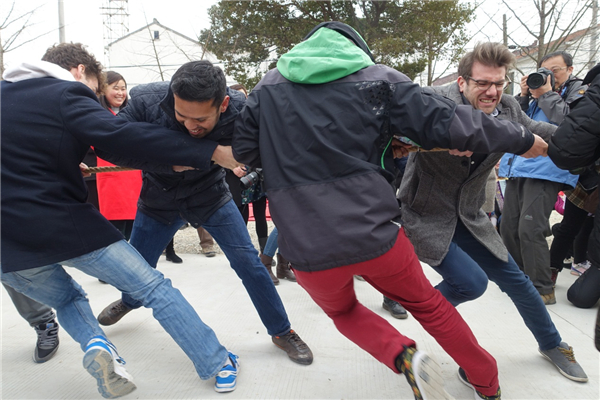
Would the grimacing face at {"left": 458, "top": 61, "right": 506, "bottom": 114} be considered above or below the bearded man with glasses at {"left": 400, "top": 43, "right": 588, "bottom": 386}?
above

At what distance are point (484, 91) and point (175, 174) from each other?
1.66 meters

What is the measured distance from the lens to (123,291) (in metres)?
2.18

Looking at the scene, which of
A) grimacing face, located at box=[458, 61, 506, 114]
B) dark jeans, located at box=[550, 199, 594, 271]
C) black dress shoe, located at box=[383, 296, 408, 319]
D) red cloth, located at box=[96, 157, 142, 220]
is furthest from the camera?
red cloth, located at box=[96, 157, 142, 220]

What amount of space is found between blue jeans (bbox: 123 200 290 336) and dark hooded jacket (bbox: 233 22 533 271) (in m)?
0.88

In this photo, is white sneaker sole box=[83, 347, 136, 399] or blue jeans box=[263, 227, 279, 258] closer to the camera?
white sneaker sole box=[83, 347, 136, 399]

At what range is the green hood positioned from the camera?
1.69 meters

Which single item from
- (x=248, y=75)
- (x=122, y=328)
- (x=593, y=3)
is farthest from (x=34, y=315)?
(x=248, y=75)

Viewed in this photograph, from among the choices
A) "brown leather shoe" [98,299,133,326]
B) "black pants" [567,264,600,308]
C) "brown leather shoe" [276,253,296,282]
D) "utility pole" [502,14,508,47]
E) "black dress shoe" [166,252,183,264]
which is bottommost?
"black dress shoe" [166,252,183,264]

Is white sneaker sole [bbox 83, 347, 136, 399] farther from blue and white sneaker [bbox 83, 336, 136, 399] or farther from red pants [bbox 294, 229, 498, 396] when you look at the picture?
red pants [bbox 294, 229, 498, 396]

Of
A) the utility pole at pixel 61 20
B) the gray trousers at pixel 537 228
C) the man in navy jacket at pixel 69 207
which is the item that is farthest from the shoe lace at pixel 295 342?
the utility pole at pixel 61 20

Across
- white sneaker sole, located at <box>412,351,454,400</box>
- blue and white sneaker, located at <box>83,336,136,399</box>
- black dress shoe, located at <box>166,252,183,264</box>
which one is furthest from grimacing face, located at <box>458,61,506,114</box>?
black dress shoe, located at <box>166,252,183,264</box>

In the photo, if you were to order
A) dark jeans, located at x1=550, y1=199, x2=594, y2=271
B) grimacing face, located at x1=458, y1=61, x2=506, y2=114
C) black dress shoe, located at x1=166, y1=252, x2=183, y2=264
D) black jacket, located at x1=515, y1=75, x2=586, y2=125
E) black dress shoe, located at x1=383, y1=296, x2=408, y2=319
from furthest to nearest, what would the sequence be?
black dress shoe, located at x1=166, y1=252, x2=183, y2=264, dark jeans, located at x1=550, y1=199, x2=594, y2=271, black jacket, located at x1=515, y1=75, x2=586, y2=125, black dress shoe, located at x1=383, y1=296, x2=408, y2=319, grimacing face, located at x1=458, y1=61, x2=506, y2=114

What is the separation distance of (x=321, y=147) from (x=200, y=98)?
0.66 metres

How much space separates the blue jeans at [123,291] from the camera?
2.10 meters
